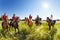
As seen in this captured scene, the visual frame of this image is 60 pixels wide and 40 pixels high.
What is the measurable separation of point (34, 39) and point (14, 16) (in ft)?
15.1

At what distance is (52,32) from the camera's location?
464 inches

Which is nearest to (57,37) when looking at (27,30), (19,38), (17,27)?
(19,38)

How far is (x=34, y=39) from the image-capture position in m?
10.9

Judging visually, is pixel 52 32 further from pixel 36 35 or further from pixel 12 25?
pixel 12 25

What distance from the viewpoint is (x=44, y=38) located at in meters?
10.8

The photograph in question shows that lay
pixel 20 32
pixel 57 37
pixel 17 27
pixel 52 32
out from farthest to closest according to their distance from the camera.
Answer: pixel 17 27, pixel 20 32, pixel 52 32, pixel 57 37

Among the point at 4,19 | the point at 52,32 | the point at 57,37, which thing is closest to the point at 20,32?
the point at 4,19

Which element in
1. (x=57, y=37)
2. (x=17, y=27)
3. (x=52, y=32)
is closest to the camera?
(x=57, y=37)

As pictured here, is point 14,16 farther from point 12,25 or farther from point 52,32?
point 52,32

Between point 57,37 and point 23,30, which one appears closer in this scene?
point 57,37

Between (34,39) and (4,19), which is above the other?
(4,19)

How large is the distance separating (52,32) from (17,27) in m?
3.71

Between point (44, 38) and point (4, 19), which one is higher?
point (4, 19)

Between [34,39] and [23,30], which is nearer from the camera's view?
[34,39]
